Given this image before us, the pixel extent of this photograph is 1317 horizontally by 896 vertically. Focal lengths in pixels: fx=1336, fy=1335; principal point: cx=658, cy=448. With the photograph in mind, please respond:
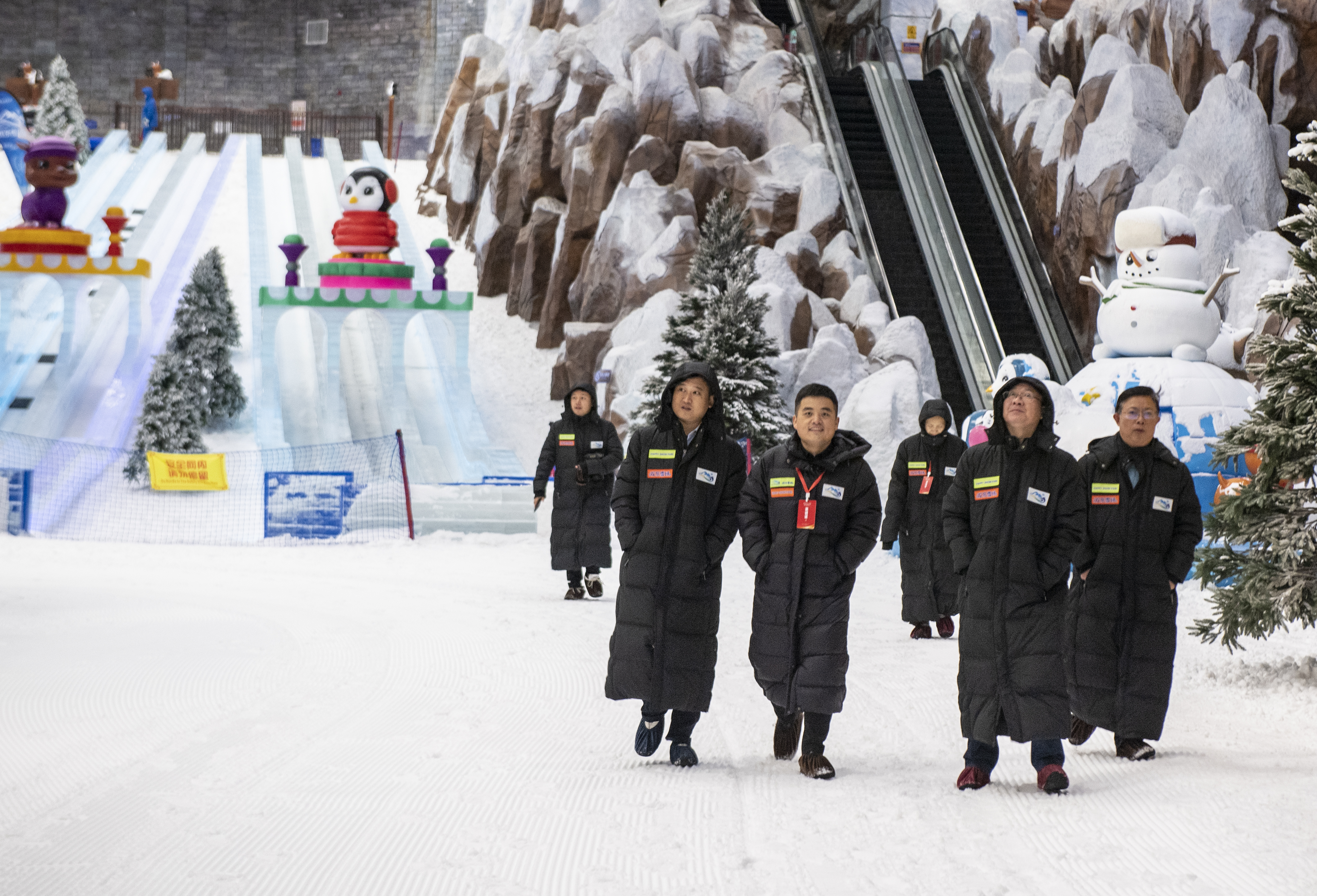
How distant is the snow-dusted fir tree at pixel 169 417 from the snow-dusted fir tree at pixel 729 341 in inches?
210

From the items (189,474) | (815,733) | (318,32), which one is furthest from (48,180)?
(318,32)

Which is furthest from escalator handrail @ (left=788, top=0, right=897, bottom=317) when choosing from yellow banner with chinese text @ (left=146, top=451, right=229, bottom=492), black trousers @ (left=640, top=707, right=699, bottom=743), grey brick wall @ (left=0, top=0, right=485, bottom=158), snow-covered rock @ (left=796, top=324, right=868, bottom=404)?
grey brick wall @ (left=0, top=0, right=485, bottom=158)

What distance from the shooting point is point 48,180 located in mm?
18734

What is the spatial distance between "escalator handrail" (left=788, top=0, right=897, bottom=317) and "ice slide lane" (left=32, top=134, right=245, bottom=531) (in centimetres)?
1025

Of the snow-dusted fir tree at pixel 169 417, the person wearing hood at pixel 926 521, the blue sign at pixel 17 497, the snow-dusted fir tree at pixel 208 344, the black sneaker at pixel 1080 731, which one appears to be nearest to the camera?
the black sneaker at pixel 1080 731

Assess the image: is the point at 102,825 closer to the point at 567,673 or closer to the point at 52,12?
the point at 567,673

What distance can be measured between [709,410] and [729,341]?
10.9 m

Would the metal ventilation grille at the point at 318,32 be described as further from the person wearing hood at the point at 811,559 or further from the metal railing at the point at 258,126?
the person wearing hood at the point at 811,559

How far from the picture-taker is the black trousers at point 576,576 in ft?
30.5

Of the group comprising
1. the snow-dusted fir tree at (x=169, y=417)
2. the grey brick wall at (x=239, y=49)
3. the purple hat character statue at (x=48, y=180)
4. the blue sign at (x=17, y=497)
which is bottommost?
the blue sign at (x=17, y=497)

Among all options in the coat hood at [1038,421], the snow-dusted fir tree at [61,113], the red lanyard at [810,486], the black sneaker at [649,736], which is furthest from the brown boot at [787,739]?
the snow-dusted fir tree at [61,113]

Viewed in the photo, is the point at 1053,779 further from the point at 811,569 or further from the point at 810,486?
the point at 810,486

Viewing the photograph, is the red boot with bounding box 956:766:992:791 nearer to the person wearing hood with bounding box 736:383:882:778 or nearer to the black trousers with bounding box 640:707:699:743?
the person wearing hood with bounding box 736:383:882:778

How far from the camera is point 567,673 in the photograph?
6.41 m
